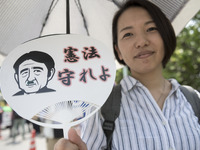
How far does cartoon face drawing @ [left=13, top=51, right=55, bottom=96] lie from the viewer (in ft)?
3.15

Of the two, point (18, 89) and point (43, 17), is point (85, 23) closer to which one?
point (43, 17)

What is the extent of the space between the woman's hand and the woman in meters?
0.20

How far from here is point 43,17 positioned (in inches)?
72.2

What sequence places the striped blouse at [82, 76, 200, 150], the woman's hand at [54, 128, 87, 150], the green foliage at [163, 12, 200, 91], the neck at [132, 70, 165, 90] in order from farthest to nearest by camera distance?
1. the green foliage at [163, 12, 200, 91]
2. the neck at [132, 70, 165, 90]
3. the striped blouse at [82, 76, 200, 150]
4. the woman's hand at [54, 128, 87, 150]

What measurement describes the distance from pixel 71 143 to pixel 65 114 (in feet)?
0.49

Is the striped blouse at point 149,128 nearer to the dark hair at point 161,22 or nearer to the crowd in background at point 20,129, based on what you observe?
the dark hair at point 161,22

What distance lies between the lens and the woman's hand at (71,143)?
2.71ft

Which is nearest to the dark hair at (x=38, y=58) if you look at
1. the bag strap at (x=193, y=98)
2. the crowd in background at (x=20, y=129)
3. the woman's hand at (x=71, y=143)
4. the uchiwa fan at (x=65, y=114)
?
the uchiwa fan at (x=65, y=114)

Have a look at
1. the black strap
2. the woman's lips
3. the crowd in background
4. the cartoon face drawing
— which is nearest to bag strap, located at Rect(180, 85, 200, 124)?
the black strap

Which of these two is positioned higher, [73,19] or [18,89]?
[73,19]

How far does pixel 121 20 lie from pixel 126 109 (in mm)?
633

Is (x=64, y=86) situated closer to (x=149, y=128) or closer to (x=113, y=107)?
(x=113, y=107)

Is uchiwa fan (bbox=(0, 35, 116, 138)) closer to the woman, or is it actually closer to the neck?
the woman

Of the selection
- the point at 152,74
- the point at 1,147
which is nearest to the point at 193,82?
the point at 152,74
